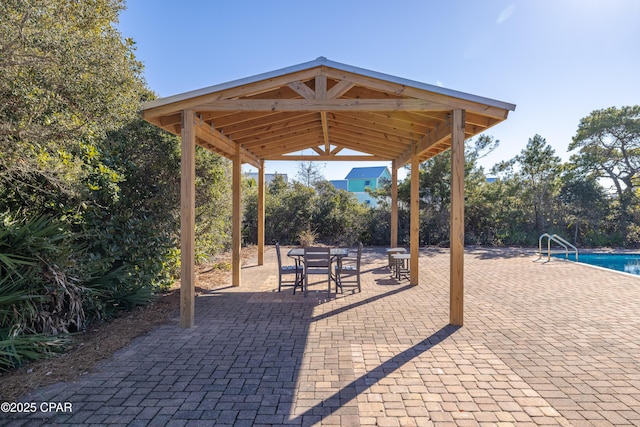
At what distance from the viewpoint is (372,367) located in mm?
3348

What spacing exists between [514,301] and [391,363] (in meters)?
3.66

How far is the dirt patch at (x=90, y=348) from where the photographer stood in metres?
2.96

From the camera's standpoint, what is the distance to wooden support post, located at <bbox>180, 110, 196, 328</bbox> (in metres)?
4.54

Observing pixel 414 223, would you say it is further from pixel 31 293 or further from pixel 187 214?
pixel 31 293

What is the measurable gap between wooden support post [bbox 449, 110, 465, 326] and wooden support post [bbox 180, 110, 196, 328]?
360 centimetres

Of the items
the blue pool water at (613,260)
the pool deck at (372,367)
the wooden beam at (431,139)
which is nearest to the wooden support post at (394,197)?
the wooden beam at (431,139)

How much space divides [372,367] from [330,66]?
369cm

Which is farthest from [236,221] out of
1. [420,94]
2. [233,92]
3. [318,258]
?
[420,94]

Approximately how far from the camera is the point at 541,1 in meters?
6.99

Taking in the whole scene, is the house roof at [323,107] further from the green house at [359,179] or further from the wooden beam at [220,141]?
the green house at [359,179]

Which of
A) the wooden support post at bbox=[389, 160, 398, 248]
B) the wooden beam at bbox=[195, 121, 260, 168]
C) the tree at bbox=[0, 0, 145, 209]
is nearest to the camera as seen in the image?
the tree at bbox=[0, 0, 145, 209]

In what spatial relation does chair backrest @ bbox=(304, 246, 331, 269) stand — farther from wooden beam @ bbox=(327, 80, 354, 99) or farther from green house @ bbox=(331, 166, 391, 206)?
green house @ bbox=(331, 166, 391, 206)

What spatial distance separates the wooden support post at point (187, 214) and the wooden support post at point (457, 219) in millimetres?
3599

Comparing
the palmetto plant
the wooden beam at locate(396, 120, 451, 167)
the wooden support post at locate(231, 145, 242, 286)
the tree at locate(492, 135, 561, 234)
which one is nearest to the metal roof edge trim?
the wooden beam at locate(396, 120, 451, 167)
